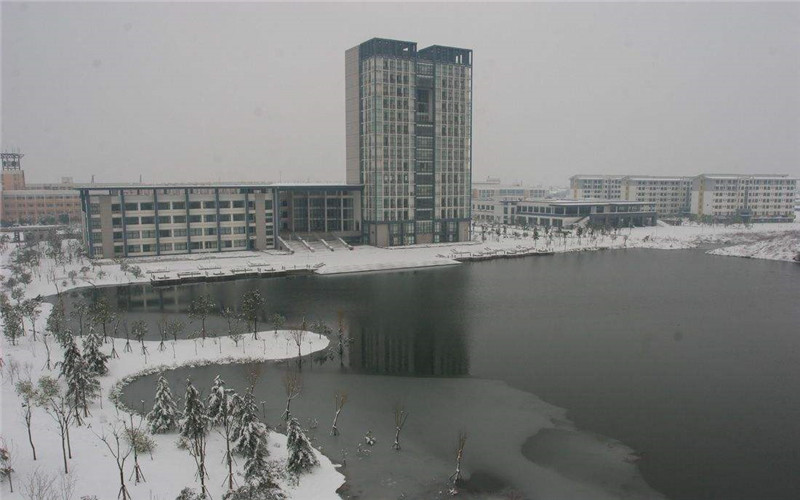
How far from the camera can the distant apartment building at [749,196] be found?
294 ft

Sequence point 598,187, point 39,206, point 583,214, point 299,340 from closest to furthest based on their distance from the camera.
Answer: point 299,340
point 583,214
point 39,206
point 598,187

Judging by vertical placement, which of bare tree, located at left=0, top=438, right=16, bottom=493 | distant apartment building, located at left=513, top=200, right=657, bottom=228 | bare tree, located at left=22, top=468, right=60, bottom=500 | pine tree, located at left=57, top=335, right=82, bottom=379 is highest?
distant apartment building, located at left=513, top=200, right=657, bottom=228

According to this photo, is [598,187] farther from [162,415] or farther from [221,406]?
[162,415]

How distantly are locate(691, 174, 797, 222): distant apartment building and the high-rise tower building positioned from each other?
171 feet

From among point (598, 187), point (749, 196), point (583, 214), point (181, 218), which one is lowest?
point (583, 214)

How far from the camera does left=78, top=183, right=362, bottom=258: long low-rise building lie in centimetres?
4491

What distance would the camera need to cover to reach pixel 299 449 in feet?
43.6

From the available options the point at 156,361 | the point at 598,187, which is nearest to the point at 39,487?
the point at 156,361

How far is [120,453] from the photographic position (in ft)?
44.9

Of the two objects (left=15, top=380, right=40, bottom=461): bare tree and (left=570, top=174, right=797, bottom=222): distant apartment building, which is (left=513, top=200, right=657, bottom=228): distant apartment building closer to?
(left=570, top=174, right=797, bottom=222): distant apartment building

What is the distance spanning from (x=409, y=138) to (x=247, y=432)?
42.5 meters

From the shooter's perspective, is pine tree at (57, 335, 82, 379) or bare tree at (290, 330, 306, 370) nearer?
pine tree at (57, 335, 82, 379)

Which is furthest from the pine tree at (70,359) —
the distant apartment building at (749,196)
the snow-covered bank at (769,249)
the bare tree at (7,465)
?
the distant apartment building at (749,196)

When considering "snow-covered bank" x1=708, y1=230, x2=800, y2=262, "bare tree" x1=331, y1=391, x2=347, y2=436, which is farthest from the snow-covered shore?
"bare tree" x1=331, y1=391, x2=347, y2=436
